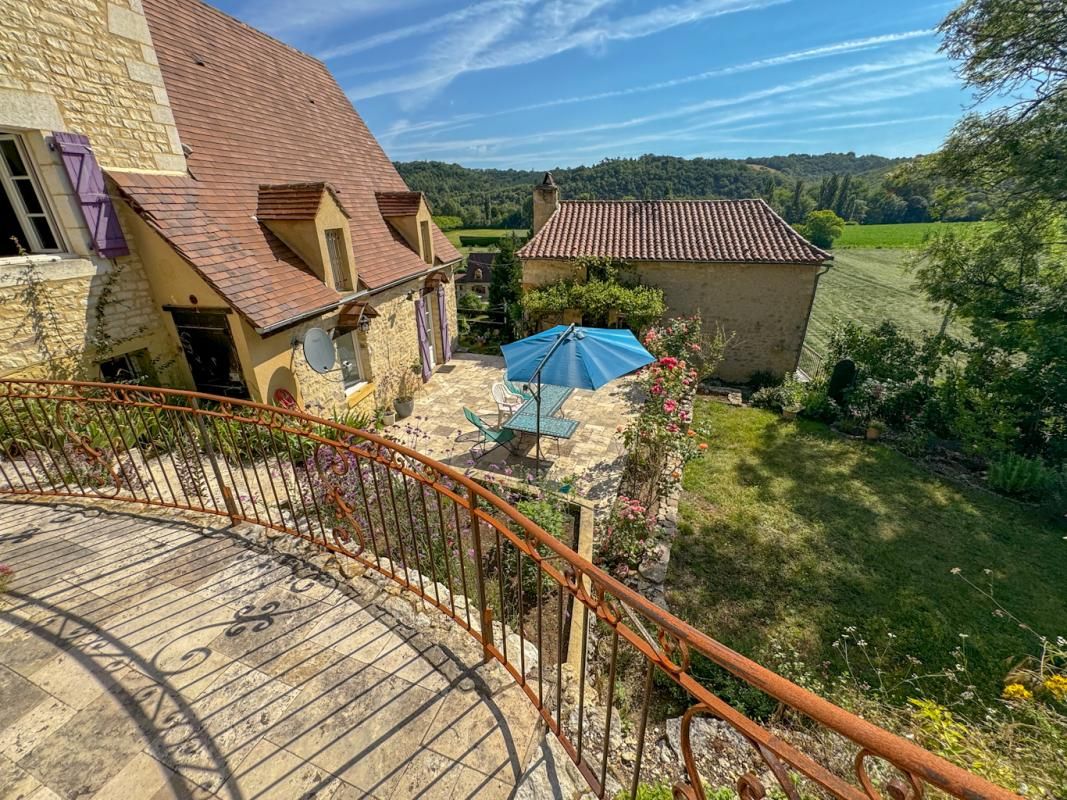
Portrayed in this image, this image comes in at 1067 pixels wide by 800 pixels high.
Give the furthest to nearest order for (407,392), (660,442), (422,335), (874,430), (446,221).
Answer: (446,221), (422,335), (407,392), (874,430), (660,442)

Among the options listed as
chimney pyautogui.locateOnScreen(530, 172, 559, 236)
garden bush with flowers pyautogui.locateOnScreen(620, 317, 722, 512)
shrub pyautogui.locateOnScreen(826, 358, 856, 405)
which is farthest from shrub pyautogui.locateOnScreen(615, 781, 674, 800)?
chimney pyautogui.locateOnScreen(530, 172, 559, 236)

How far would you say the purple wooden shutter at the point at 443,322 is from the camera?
1434 cm

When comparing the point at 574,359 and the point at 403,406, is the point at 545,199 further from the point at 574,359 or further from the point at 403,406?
the point at 574,359

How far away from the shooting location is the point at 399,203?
12.6 meters

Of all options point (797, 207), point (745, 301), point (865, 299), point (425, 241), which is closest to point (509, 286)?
point (425, 241)

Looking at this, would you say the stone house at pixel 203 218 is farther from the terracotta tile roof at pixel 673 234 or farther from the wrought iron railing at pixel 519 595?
the terracotta tile roof at pixel 673 234

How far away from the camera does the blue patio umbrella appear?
7102 millimetres

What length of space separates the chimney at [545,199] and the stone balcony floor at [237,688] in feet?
53.1

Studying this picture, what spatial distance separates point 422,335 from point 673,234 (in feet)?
31.3

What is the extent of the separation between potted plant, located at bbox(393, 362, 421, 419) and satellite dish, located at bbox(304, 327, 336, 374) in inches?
104

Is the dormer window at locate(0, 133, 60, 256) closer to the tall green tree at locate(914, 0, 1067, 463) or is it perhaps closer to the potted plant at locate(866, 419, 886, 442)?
the potted plant at locate(866, 419, 886, 442)

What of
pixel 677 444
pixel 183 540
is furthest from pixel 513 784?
pixel 677 444

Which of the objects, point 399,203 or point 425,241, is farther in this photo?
point 425,241

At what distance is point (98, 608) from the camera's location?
10.4 feet
